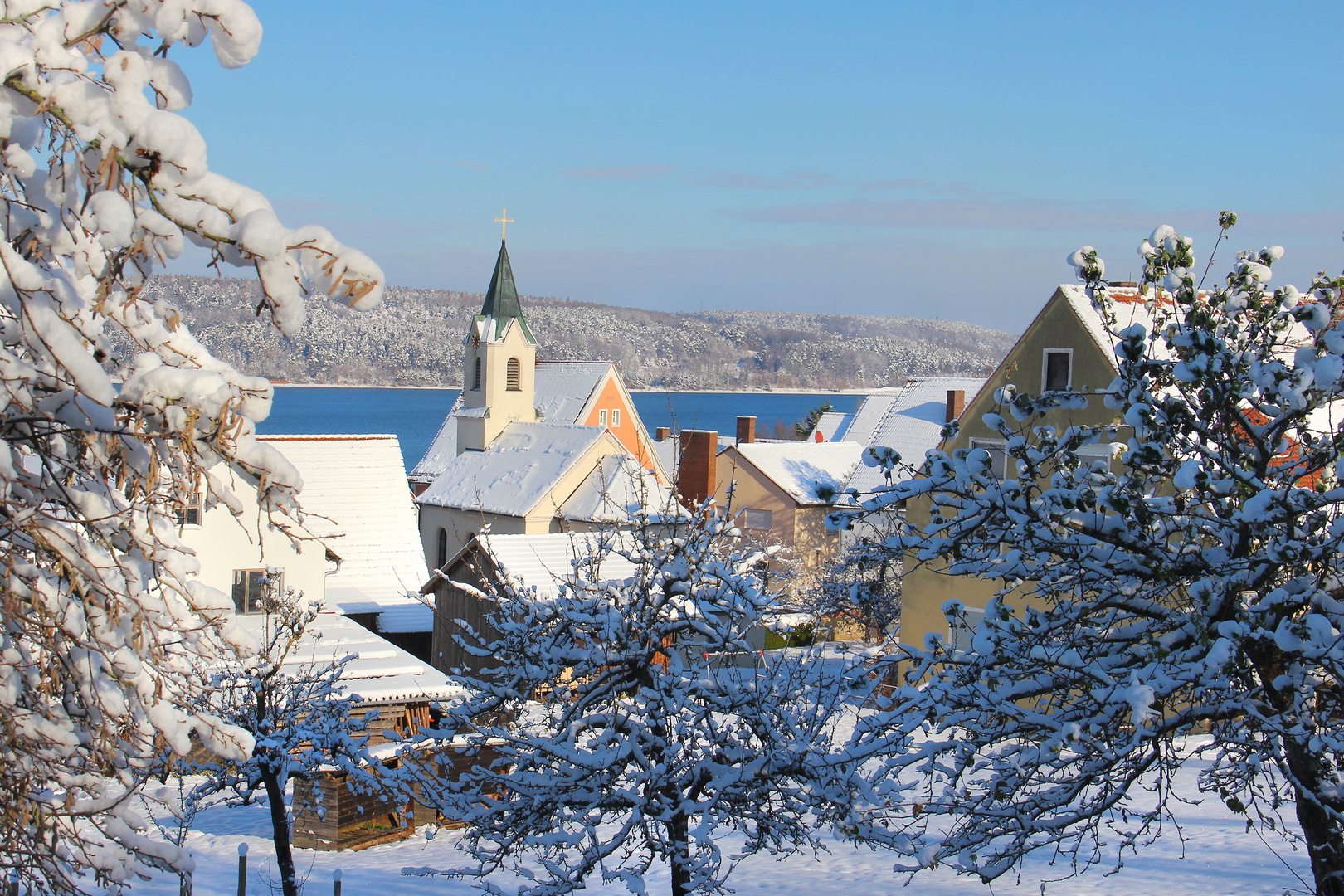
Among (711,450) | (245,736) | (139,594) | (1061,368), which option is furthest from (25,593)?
(711,450)

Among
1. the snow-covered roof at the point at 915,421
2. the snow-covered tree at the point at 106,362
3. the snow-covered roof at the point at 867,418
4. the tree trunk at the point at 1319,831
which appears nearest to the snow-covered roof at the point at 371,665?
the tree trunk at the point at 1319,831

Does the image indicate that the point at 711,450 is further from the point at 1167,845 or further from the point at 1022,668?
the point at 1022,668

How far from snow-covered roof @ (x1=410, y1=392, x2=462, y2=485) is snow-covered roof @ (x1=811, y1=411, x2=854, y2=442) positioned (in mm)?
23712

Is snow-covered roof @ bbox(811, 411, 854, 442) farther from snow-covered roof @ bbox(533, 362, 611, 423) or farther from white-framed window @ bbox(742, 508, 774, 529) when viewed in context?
white-framed window @ bbox(742, 508, 774, 529)

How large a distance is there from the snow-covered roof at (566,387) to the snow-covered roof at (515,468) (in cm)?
751

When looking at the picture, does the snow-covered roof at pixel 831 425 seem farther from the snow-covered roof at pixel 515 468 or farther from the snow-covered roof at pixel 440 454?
the snow-covered roof at pixel 515 468

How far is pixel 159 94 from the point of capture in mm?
3787

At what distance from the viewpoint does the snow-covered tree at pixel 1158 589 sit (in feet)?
21.0

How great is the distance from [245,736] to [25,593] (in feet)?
4.22

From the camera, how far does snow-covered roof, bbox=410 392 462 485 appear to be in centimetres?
5466

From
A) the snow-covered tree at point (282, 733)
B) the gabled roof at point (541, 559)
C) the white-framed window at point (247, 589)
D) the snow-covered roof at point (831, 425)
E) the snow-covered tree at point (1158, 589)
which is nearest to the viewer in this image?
the snow-covered tree at point (1158, 589)

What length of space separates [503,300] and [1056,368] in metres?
34.8

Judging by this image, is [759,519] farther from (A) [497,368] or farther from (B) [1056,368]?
(B) [1056,368]

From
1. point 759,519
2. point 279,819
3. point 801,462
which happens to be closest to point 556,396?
point 801,462
